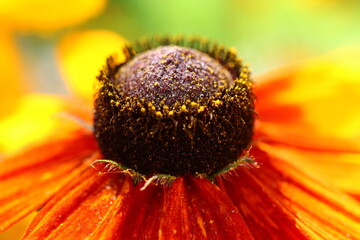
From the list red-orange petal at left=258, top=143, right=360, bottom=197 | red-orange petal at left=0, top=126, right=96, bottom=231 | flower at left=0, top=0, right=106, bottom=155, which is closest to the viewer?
red-orange petal at left=0, top=126, right=96, bottom=231

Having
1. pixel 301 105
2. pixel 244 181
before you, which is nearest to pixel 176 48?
pixel 244 181

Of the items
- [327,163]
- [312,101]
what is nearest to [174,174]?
[327,163]

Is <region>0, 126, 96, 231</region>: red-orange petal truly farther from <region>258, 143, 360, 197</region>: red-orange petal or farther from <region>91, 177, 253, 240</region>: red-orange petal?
<region>258, 143, 360, 197</region>: red-orange petal

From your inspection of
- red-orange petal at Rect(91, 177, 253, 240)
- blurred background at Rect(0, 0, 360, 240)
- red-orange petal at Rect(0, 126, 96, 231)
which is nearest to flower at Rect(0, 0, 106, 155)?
blurred background at Rect(0, 0, 360, 240)

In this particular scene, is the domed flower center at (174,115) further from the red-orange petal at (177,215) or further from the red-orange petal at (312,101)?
the red-orange petal at (312,101)

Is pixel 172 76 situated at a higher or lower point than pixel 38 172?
higher

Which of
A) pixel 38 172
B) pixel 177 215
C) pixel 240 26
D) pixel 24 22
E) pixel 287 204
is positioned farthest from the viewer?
pixel 240 26

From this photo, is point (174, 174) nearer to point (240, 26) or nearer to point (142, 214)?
point (142, 214)
